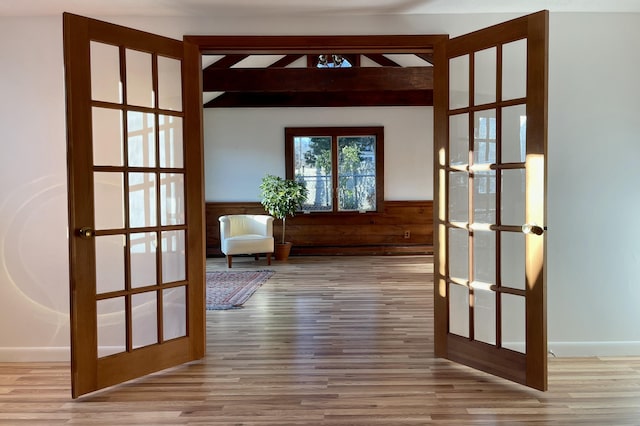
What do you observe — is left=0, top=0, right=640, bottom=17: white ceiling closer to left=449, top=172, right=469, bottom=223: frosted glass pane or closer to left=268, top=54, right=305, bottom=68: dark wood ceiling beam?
left=449, top=172, right=469, bottom=223: frosted glass pane

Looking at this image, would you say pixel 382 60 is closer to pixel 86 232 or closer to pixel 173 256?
pixel 173 256

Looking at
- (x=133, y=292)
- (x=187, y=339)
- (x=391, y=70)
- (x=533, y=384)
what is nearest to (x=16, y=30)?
(x=133, y=292)

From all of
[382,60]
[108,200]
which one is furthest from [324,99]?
[108,200]

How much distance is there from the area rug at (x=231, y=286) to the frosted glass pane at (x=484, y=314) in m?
2.59

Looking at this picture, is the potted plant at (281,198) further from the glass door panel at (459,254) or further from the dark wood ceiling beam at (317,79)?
the glass door panel at (459,254)

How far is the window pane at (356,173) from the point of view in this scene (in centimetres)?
894

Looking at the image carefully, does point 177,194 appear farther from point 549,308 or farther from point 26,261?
point 549,308

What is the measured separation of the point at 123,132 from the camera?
9.15 ft

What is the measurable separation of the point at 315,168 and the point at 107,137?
20.8 feet

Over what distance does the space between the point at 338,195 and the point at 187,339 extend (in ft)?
19.8

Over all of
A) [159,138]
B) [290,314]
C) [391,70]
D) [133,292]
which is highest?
[391,70]

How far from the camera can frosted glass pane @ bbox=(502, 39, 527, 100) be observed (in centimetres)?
277

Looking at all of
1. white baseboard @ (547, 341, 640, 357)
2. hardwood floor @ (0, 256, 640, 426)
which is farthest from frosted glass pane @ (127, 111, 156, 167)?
white baseboard @ (547, 341, 640, 357)

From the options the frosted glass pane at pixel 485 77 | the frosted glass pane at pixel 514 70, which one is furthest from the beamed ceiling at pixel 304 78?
the frosted glass pane at pixel 514 70
